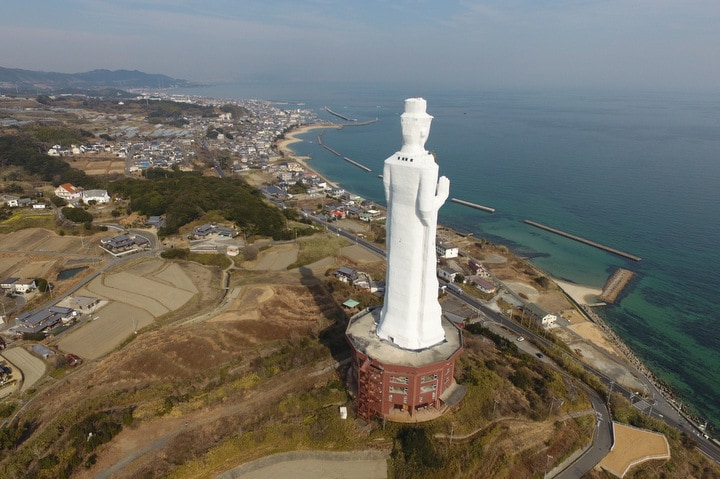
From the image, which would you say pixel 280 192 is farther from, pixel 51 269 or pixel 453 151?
pixel 453 151

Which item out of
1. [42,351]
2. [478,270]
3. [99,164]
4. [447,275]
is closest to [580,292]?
[478,270]

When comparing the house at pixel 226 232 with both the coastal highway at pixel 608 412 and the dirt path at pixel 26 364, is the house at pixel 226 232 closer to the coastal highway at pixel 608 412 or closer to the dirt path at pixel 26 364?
the dirt path at pixel 26 364

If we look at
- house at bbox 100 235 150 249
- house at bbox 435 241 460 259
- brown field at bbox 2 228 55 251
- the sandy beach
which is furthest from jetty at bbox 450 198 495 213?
brown field at bbox 2 228 55 251

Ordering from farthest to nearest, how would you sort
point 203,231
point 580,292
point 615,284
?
point 203,231 → point 615,284 → point 580,292

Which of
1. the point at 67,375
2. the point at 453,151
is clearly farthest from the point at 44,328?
the point at 453,151

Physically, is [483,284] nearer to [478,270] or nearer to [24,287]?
[478,270]

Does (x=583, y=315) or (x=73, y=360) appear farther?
(x=583, y=315)
